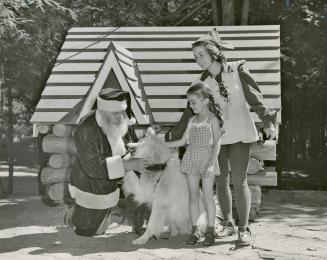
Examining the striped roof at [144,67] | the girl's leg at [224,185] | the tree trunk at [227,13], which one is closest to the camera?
the girl's leg at [224,185]

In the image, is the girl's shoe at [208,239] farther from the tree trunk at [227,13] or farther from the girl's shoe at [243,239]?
the tree trunk at [227,13]

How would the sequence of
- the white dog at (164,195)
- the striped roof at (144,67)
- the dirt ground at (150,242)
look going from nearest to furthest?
the dirt ground at (150,242)
the white dog at (164,195)
the striped roof at (144,67)

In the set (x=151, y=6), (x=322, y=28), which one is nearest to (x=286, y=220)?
(x=322, y=28)

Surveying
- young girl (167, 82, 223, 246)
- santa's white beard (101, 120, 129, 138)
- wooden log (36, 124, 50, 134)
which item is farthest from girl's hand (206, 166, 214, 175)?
wooden log (36, 124, 50, 134)

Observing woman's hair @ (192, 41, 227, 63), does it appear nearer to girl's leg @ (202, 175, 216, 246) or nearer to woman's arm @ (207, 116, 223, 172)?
woman's arm @ (207, 116, 223, 172)

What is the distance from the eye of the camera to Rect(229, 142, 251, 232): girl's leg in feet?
19.5

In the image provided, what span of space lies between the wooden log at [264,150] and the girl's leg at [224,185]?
1701 millimetres

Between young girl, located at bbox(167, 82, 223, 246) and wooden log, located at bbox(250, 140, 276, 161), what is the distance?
2.11 metres

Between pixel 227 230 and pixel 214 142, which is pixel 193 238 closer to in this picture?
pixel 227 230

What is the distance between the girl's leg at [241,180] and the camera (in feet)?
19.5

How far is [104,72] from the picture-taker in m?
7.57

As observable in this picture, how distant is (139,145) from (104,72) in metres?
2.02

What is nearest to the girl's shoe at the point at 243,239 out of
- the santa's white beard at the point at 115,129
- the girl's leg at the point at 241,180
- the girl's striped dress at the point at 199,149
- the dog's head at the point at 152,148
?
the girl's leg at the point at 241,180

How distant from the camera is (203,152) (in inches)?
229
